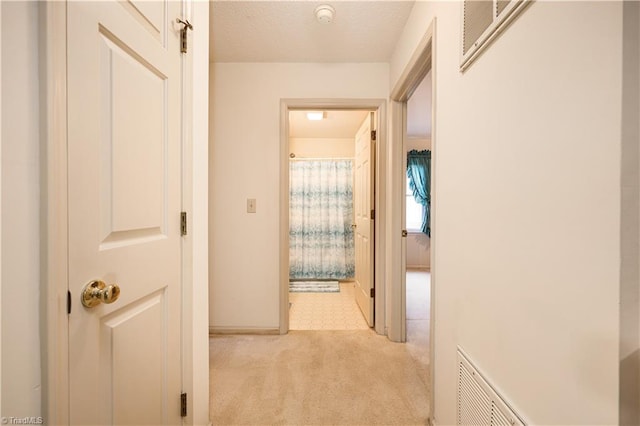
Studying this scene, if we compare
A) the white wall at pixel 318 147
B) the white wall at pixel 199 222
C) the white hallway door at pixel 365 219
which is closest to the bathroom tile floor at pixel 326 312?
the white hallway door at pixel 365 219

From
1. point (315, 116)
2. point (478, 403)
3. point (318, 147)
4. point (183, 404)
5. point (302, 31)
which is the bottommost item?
point (183, 404)

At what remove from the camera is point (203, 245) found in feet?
4.36

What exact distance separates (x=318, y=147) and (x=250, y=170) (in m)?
2.43

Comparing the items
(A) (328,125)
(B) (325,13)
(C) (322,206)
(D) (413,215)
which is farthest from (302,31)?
→ (D) (413,215)

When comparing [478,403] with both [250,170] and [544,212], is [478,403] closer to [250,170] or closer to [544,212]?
[544,212]

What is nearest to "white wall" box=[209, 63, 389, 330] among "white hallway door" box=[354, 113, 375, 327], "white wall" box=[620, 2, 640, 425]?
"white hallway door" box=[354, 113, 375, 327]

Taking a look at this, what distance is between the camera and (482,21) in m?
1.01

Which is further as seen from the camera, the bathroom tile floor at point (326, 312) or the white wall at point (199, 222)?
the bathroom tile floor at point (326, 312)

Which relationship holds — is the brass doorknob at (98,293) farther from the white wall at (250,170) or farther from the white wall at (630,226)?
the white wall at (250,170)

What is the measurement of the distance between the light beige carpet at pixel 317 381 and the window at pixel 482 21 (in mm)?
1714

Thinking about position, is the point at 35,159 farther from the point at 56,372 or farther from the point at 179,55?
the point at 179,55

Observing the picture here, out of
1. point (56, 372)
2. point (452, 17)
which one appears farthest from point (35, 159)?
point (452, 17)

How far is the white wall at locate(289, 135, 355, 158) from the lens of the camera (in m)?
4.82

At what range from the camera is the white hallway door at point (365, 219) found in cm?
267
